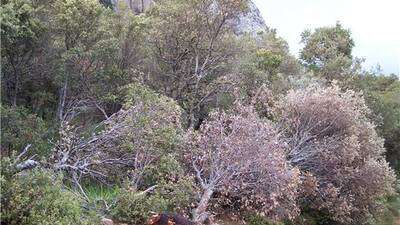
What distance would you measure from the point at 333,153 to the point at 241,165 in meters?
6.07

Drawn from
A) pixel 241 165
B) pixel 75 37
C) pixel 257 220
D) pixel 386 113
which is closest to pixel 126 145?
pixel 241 165

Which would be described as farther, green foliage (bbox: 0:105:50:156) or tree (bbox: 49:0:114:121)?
tree (bbox: 49:0:114:121)

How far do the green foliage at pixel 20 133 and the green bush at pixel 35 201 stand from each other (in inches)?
194

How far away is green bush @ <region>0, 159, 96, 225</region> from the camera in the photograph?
8891 millimetres

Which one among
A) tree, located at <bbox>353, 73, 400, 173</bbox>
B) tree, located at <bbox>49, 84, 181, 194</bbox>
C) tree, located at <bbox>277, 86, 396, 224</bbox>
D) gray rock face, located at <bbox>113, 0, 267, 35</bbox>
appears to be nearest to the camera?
tree, located at <bbox>49, 84, 181, 194</bbox>

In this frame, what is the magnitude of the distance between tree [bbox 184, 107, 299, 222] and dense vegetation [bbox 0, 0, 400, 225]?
49 mm

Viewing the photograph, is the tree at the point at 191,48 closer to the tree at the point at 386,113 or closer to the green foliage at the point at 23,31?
the green foliage at the point at 23,31

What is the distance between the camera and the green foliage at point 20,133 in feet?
47.3

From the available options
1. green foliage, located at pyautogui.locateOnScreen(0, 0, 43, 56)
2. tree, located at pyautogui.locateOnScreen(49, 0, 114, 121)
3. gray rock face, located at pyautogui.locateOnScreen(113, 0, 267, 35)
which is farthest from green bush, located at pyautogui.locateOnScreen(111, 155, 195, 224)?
gray rock face, located at pyautogui.locateOnScreen(113, 0, 267, 35)

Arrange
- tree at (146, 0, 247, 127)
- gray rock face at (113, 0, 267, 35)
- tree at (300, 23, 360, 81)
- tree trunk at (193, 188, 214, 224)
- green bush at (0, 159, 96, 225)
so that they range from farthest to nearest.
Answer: tree at (300, 23, 360, 81) < gray rock face at (113, 0, 267, 35) < tree at (146, 0, 247, 127) < tree trunk at (193, 188, 214, 224) < green bush at (0, 159, 96, 225)

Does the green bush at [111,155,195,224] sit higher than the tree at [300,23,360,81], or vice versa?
the tree at [300,23,360,81]

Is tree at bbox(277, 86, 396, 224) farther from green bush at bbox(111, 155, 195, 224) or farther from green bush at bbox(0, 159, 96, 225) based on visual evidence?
green bush at bbox(0, 159, 96, 225)

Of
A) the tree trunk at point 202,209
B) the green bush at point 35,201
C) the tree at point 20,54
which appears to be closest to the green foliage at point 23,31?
the tree at point 20,54

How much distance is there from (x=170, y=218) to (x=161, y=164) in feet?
6.90
